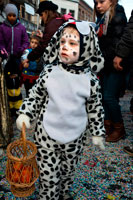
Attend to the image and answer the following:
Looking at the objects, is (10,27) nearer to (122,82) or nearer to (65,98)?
(122,82)

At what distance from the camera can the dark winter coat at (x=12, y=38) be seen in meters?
3.30

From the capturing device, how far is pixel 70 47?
129 cm

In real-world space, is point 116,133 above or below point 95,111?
below

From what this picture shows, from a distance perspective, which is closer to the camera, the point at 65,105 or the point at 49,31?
the point at 65,105

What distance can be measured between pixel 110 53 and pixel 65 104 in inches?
62.9

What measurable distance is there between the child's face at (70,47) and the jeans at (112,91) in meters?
1.51

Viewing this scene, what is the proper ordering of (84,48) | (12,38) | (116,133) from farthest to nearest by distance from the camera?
1. (12,38)
2. (116,133)
3. (84,48)

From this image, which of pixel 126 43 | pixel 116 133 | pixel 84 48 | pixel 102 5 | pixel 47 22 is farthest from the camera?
pixel 116 133

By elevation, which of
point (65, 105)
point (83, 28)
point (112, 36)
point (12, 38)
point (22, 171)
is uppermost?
point (12, 38)

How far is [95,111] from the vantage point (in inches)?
58.0

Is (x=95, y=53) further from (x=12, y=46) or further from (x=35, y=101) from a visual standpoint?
(x=12, y=46)

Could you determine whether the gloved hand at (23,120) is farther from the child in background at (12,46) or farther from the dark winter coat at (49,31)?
the child in background at (12,46)

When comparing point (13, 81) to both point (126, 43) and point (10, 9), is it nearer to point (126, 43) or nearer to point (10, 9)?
point (10, 9)

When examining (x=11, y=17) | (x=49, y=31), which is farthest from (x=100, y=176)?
(x=11, y=17)
